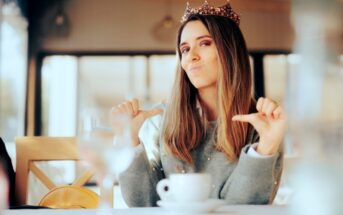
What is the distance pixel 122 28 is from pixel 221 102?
2881 mm

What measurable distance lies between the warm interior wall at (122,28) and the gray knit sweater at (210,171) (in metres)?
2.75

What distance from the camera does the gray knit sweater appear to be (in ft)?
2.46

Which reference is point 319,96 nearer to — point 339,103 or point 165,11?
point 339,103

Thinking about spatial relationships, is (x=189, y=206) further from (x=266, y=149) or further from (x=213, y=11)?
(x=213, y=11)

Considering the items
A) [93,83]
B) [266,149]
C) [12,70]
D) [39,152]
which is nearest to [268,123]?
[266,149]

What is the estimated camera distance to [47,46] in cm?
356

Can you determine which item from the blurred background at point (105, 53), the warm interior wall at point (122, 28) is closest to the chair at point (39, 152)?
the blurred background at point (105, 53)

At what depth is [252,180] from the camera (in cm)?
76

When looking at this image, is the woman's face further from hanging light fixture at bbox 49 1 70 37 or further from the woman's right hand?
hanging light fixture at bbox 49 1 70 37

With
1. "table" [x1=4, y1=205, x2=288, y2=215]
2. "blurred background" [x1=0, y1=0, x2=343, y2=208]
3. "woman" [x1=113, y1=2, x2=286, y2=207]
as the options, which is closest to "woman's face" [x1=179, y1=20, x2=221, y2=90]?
"woman" [x1=113, y1=2, x2=286, y2=207]

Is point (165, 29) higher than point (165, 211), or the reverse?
point (165, 29)

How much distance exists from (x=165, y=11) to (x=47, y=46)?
3.21ft

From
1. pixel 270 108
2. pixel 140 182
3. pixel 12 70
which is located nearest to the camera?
pixel 270 108

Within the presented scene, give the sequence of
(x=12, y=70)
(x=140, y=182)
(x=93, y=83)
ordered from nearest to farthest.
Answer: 1. (x=140, y=182)
2. (x=12, y=70)
3. (x=93, y=83)
